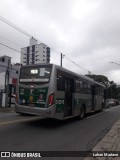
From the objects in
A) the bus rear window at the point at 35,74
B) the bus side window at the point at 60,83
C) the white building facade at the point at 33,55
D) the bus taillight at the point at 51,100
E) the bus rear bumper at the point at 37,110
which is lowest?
the bus rear bumper at the point at 37,110

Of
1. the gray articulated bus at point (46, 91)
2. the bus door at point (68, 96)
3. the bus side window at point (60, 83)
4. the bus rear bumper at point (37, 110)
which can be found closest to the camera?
the bus rear bumper at point (37, 110)

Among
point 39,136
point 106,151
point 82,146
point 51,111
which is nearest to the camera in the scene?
point 106,151

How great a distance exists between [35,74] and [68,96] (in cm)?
237

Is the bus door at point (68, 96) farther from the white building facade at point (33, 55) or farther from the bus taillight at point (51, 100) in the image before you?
the white building facade at point (33, 55)

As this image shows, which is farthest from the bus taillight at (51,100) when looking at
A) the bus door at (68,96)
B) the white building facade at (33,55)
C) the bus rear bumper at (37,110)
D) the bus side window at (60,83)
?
the white building facade at (33,55)

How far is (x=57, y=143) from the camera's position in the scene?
8359mm

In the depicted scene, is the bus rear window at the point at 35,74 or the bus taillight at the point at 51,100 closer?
the bus taillight at the point at 51,100

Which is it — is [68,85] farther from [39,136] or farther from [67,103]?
[39,136]

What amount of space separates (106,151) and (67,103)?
5.83 metres

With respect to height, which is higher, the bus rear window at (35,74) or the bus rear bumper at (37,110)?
the bus rear window at (35,74)

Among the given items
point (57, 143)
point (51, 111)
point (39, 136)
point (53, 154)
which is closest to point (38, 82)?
point (51, 111)

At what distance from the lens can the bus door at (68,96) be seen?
42.4ft

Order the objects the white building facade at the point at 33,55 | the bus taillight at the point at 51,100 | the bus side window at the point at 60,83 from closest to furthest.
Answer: the bus taillight at the point at 51,100 → the bus side window at the point at 60,83 → the white building facade at the point at 33,55

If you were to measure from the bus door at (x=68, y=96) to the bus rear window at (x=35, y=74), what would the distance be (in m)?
1.65
